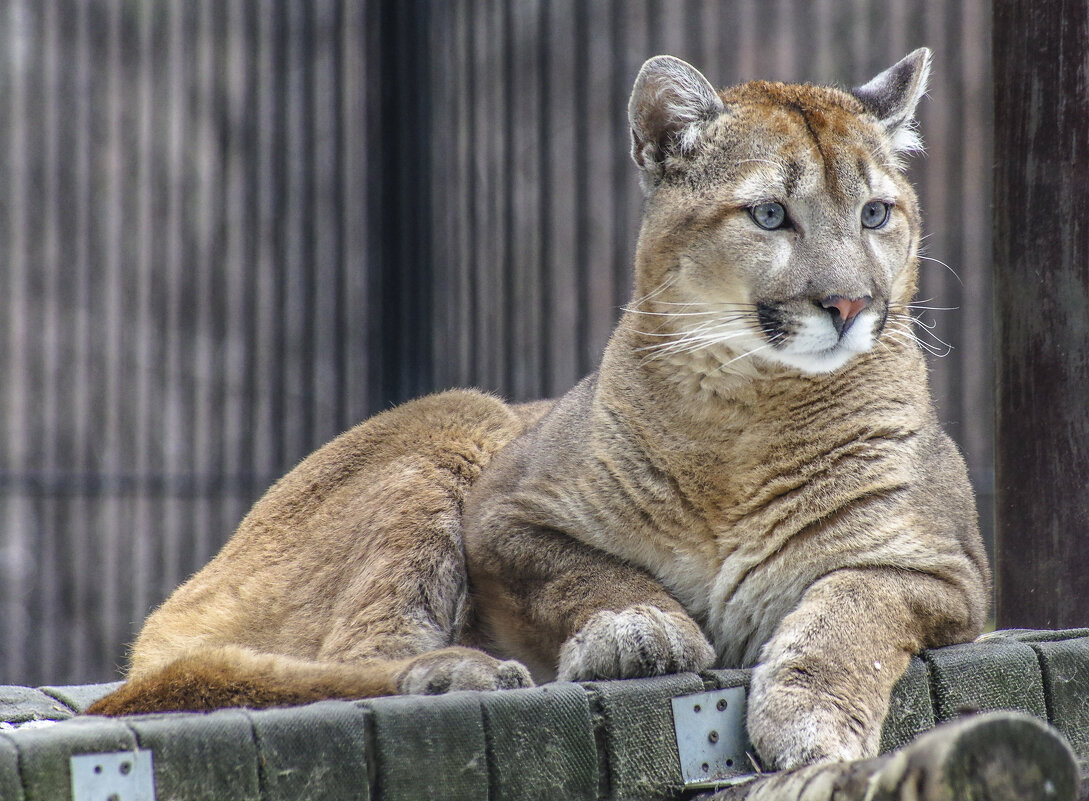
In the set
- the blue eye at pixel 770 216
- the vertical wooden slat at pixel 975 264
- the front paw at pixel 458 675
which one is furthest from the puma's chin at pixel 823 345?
the vertical wooden slat at pixel 975 264

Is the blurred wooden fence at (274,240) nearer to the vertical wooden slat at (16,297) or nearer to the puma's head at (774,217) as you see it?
the vertical wooden slat at (16,297)

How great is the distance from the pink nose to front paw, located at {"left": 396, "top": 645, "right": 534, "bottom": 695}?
1.04 metres

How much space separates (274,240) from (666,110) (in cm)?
291

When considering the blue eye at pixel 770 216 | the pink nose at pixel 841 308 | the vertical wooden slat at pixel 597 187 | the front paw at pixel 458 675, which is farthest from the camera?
the vertical wooden slat at pixel 597 187

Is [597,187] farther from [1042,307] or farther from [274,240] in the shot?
[1042,307]

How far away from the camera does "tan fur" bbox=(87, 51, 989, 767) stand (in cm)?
265

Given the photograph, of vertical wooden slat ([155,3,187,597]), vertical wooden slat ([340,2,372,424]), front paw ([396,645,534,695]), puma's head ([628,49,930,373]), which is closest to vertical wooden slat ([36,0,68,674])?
vertical wooden slat ([155,3,187,597])

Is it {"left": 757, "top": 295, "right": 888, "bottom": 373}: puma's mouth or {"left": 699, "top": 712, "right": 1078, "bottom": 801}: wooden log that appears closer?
{"left": 699, "top": 712, "right": 1078, "bottom": 801}: wooden log

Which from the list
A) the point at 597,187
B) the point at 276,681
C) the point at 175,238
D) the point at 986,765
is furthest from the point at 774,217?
the point at 175,238

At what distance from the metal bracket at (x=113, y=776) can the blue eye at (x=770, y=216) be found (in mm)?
1831

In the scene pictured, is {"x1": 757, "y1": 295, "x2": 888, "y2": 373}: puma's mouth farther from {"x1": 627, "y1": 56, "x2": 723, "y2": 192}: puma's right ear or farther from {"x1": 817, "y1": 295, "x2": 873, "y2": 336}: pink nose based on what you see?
{"x1": 627, "y1": 56, "x2": 723, "y2": 192}: puma's right ear

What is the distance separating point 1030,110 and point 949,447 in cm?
101

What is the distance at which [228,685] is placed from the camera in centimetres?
231

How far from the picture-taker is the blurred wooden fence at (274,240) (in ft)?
18.1
